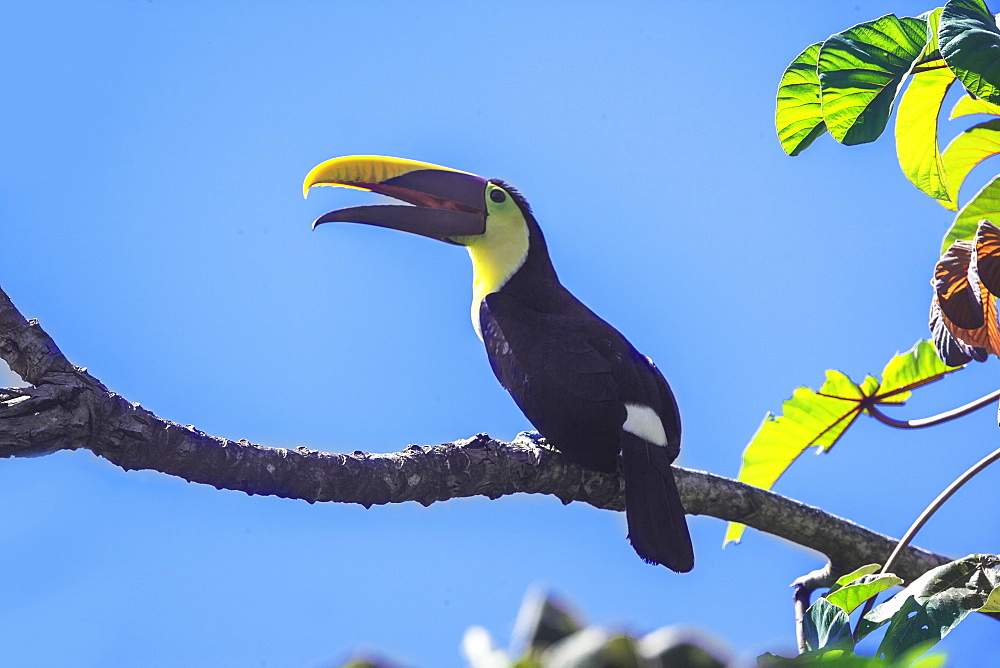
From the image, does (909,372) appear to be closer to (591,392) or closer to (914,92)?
(914,92)

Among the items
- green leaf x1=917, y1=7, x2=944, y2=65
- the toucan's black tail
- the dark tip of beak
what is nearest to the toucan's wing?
the toucan's black tail

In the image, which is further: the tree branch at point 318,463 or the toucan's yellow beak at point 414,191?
the toucan's yellow beak at point 414,191

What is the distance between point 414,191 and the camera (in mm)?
4617

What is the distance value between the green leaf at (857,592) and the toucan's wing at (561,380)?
3.45 feet

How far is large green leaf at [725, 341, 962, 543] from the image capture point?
3.08m

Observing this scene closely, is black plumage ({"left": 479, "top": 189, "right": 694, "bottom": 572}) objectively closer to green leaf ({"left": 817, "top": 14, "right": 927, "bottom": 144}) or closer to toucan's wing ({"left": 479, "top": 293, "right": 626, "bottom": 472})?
toucan's wing ({"left": 479, "top": 293, "right": 626, "bottom": 472})

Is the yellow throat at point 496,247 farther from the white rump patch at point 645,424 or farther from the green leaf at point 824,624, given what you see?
the green leaf at point 824,624

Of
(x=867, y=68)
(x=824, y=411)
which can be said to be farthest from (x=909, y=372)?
(x=867, y=68)

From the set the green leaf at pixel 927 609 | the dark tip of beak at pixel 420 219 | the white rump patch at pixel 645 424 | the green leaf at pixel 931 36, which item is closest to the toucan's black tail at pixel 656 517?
the white rump patch at pixel 645 424

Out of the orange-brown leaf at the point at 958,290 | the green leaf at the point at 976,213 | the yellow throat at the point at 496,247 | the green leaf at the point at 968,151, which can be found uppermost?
the yellow throat at the point at 496,247

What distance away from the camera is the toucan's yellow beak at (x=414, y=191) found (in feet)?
14.8

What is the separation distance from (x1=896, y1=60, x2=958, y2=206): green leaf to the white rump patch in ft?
3.73

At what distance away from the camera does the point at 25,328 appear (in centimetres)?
213

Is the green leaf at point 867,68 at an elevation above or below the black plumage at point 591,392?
above
